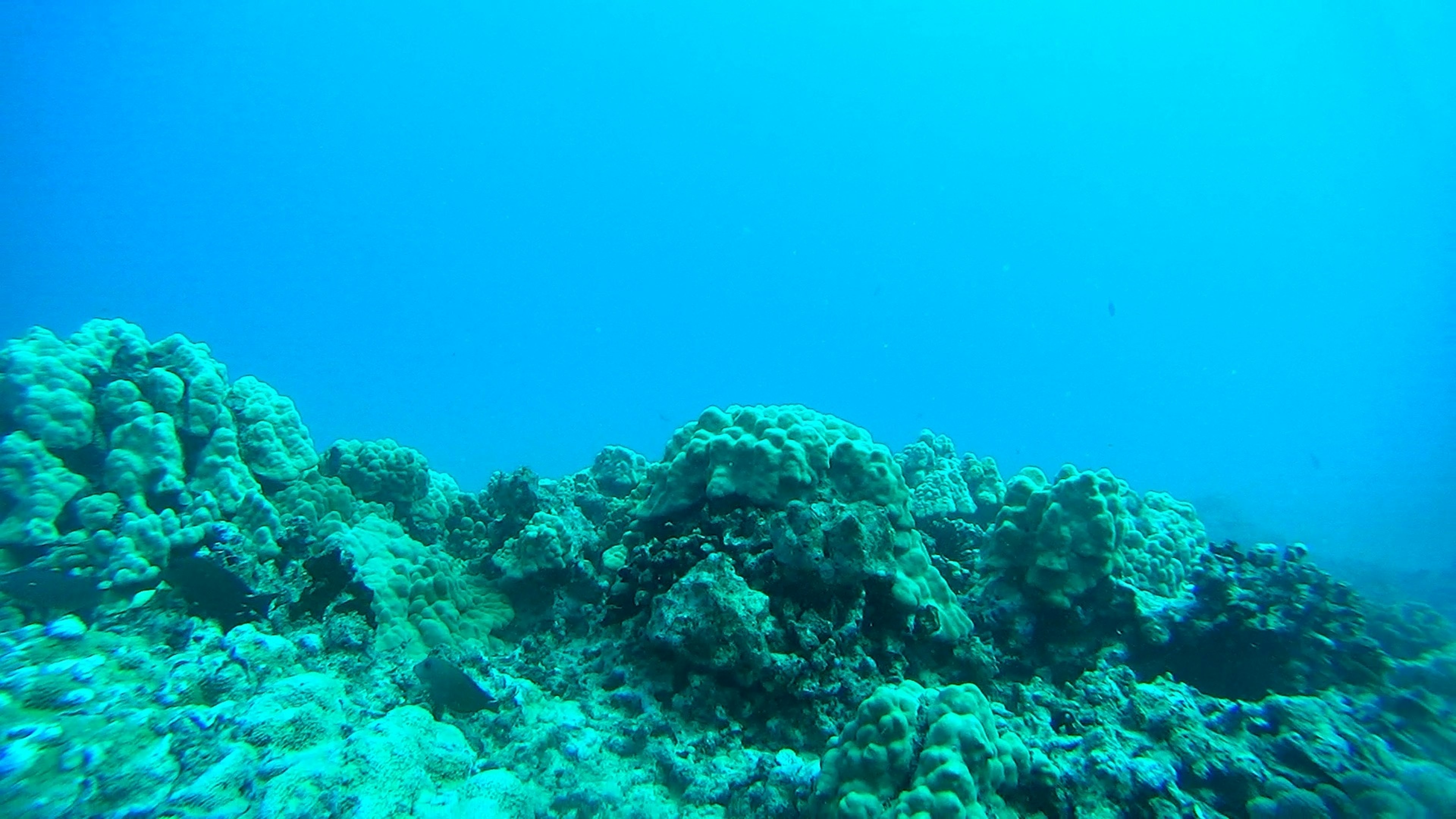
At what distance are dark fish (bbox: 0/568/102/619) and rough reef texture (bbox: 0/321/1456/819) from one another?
0.8 inches

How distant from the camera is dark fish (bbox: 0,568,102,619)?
16.6 ft

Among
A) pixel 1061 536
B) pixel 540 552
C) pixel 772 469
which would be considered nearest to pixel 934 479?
pixel 1061 536

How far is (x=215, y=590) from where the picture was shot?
542 cm

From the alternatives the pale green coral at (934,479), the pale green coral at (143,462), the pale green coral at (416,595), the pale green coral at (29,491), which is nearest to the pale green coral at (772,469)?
the pale green coral at (416,595)

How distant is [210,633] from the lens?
497 centimetres

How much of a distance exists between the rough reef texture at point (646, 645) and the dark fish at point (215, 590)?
1.0 inches

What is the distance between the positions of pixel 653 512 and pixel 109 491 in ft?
15.5

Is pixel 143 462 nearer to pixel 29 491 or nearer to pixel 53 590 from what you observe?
pixel 29 491

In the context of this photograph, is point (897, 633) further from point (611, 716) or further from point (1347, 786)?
point (1347, 786)

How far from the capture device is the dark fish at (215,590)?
5383mm

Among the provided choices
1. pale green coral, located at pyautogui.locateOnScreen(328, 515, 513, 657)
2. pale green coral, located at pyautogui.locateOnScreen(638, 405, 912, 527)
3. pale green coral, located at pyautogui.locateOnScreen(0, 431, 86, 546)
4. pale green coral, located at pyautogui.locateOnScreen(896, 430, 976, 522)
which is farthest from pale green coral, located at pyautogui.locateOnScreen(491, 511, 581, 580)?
pale green coral, located at pyautogui.locateOnScreen(896, 430, 976, 522)

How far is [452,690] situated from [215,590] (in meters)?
2.32

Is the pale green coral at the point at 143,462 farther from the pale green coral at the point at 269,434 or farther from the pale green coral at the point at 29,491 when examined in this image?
the pale green coral at the point at 269,434

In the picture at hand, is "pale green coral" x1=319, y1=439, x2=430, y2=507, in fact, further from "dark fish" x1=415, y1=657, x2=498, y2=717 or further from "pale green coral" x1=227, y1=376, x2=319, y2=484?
"dark fish" x1=415, y1=657, x2=498, y2=717
